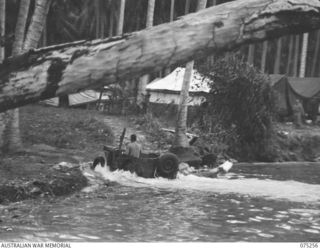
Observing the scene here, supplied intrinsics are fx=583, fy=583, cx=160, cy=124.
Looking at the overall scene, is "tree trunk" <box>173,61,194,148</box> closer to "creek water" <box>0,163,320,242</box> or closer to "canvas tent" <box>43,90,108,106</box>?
"creek water" <box>0,163,320,242</box>

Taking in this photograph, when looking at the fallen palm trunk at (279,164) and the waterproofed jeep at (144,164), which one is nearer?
the waterproofed jeep at (144,164)

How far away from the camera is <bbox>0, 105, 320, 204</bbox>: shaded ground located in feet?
47.1

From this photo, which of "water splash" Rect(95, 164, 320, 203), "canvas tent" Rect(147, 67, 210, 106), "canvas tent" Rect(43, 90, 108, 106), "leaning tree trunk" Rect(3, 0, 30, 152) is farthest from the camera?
"canvas tent" Rect(43, 90, 108, 106)

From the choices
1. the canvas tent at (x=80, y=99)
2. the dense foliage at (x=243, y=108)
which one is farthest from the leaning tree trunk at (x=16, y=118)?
the canvas tent at (x=80, y=99)

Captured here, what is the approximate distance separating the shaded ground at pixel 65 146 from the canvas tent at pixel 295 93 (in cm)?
267

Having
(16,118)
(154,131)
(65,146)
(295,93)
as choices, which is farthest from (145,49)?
(295,93)

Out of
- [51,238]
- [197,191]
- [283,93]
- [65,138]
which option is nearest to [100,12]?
[283,93]

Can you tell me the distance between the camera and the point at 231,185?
1833 centimetres

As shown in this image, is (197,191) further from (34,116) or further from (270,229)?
(34,116)

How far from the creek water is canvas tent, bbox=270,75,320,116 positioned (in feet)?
56.5

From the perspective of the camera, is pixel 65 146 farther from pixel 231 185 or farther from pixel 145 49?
pixel 145 49

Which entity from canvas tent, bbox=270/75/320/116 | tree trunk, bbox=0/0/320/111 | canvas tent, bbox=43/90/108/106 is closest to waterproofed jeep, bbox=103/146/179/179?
tree trunk, bbox=0/0/320/111

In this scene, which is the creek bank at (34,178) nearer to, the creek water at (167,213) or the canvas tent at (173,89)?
the creek water at (167,213)

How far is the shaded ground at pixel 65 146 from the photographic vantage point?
14.4 metres
